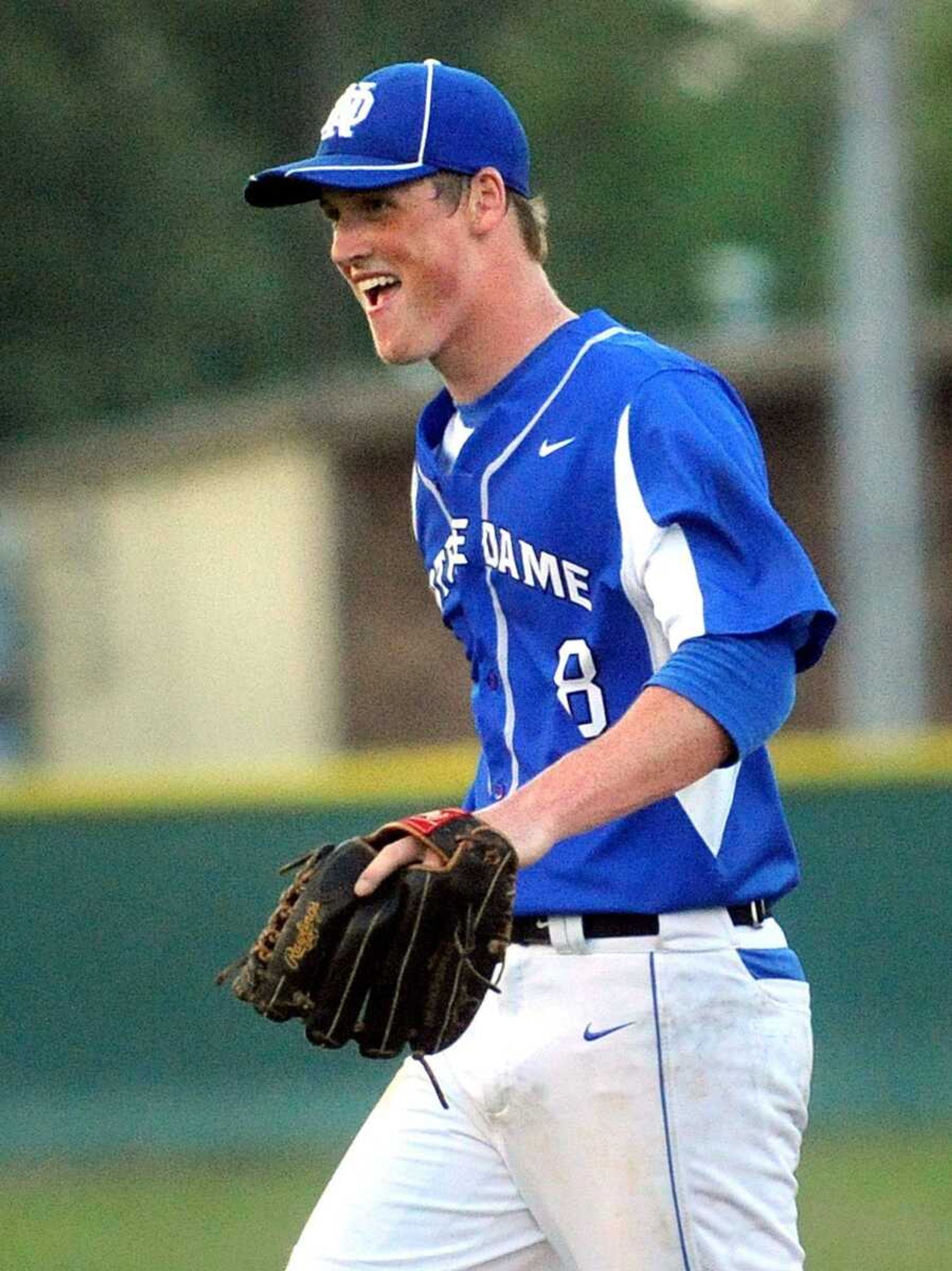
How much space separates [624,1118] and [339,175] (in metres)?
1.35

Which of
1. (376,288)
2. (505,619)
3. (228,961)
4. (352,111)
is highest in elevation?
(352,111)

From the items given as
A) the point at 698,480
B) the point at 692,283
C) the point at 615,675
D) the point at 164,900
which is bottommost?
the point at 164,900

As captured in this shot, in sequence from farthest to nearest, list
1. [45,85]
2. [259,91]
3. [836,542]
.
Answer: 1. [259,91]
2. [45,85]
3. [836,542]

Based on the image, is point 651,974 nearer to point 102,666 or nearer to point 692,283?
point 102,666

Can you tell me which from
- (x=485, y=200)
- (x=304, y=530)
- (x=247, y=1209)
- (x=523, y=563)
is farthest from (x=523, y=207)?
(x=304, y=530)

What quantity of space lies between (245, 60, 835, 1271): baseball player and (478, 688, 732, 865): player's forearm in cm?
13

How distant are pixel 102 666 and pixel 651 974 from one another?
1840cm

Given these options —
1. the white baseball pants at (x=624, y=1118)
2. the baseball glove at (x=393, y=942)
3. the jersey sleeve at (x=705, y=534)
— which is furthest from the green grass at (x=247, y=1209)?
the jersey sleeve at (x=705, y=534)

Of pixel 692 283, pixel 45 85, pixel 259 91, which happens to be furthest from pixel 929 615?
pixel 692 283

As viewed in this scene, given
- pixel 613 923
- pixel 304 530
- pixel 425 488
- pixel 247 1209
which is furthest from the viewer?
pixel 304 530

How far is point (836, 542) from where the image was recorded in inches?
711

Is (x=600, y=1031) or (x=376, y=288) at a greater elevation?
(x=376, y=288)

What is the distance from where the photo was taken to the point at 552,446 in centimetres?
375

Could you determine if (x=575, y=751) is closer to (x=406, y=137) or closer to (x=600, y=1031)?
(x=600, y=1031)
